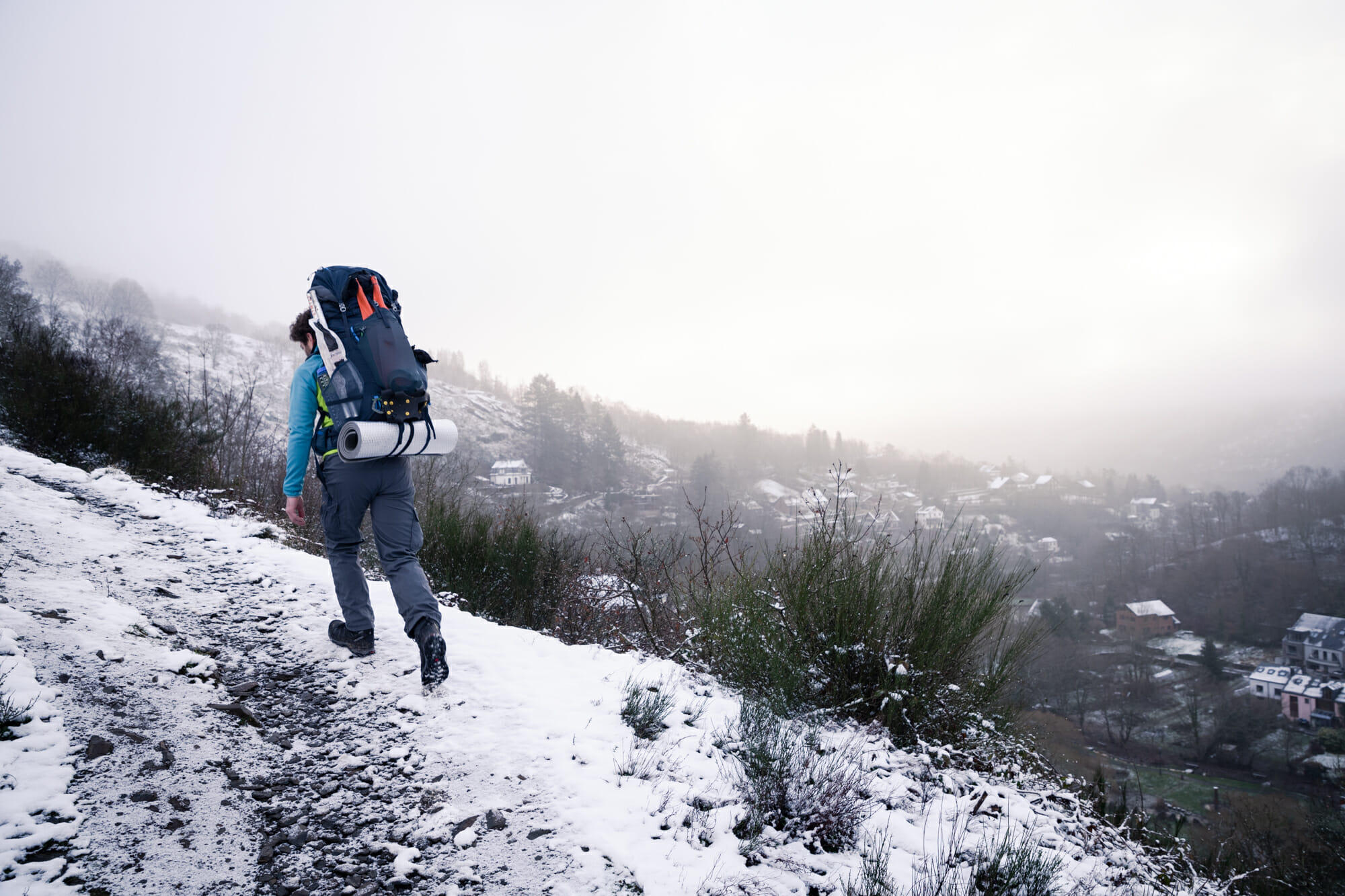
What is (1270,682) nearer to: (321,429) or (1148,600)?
(1148,600)

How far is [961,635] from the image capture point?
10.5 ft

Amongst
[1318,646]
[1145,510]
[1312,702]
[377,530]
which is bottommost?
[1312,702]

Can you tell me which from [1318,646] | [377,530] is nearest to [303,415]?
[377,530]

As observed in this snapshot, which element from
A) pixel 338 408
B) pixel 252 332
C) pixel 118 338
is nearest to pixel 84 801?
pixel 338 408

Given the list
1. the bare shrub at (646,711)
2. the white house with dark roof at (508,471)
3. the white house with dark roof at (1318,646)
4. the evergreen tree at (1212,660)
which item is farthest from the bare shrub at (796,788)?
the white house with dark roof at (1318,646)

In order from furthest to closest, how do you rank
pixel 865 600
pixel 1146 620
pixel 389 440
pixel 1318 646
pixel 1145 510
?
pixel 1145 510, pixel 1146 620, pixel 1318 646, pixel 865 600, pixel 389 440

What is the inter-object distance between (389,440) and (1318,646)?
54395 millimetres

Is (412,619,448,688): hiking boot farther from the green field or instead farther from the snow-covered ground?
the green field

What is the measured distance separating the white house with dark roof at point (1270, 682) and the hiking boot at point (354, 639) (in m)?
43.0

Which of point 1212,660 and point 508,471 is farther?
point 508,471

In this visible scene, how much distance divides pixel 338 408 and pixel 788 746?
2.57 m

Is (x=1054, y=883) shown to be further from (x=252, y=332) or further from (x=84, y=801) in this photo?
(x=252, y=332)

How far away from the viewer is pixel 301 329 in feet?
9.60

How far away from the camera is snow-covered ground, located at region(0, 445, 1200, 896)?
1590 mm
